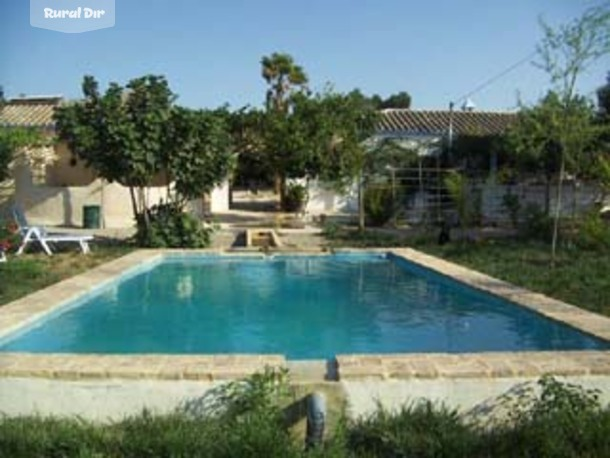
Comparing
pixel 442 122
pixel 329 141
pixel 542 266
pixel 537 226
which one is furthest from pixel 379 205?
pixel 442 122

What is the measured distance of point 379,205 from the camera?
83.4 ft

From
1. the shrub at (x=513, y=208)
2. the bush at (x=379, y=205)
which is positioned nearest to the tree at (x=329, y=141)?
the bush at (x=379, y=205)

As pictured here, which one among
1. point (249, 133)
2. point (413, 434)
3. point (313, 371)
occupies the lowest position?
point (413, 434)

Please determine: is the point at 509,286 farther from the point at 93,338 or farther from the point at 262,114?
the point at 262,114

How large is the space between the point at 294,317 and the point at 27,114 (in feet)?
72.6

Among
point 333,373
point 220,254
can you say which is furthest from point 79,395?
point 220,254

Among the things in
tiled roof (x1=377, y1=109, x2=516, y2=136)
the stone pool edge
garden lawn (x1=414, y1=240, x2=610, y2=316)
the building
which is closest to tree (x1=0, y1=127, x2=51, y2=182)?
the building

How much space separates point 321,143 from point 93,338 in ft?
55.0

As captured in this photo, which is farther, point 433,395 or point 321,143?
point 321,143

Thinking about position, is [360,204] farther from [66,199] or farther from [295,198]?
[66,199]

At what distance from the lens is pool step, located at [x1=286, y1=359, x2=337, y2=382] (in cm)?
654

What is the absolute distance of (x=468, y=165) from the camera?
3572 centimetres

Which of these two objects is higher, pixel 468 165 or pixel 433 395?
pixel 468 165

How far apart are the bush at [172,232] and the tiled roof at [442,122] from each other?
1801 cm
